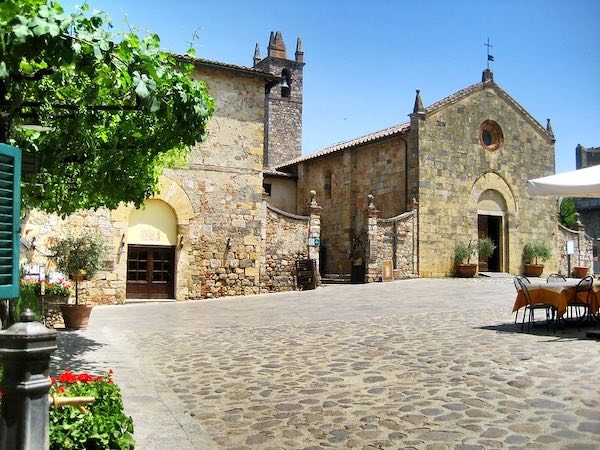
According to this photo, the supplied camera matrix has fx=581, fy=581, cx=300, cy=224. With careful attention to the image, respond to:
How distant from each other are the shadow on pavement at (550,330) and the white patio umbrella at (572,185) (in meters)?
2.23

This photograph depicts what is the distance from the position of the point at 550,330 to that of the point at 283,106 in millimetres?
35139

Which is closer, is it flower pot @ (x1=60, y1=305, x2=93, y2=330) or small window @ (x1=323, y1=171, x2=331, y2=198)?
flower pot @ (x1=60, y1=305, x2=93, y2=330)

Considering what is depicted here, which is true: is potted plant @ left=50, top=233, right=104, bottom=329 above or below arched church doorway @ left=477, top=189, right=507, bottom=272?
below

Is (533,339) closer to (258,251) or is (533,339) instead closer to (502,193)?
(258,251)

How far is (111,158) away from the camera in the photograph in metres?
7.30

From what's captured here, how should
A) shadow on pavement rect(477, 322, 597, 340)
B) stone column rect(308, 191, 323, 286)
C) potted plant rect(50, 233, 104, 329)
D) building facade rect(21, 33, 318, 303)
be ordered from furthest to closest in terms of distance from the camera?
stone column rect(308, 191, 323, 286) < building facade rect(21, 33, 318, 303) < potted plant rect(50, 233, 104, 329) < shadow on pavement rect(477, 322, 597, 340)

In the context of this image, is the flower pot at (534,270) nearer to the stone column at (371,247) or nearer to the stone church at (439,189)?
the stone church at (439,189)

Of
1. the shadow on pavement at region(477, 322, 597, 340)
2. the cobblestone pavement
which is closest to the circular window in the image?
the cobblestone pavement

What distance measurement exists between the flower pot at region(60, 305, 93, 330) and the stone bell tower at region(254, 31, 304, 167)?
1203 inches

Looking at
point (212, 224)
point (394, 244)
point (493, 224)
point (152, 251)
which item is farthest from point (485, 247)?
point (152, 251)

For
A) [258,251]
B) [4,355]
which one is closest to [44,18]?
[4,355]

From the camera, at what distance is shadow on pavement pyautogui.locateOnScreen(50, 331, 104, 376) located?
7.23 meters

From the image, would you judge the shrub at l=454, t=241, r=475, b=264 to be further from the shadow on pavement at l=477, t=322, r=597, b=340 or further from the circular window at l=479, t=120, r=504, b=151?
the shadow on pavement at l=477, t=322, r=597, b=340

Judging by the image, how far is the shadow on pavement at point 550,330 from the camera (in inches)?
361
